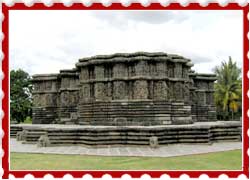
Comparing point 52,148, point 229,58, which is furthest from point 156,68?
point 229,58

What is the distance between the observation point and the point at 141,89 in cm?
1919

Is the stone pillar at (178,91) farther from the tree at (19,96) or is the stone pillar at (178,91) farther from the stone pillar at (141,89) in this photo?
the tree at (19,96)

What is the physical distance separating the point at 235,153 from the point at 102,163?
5000mm

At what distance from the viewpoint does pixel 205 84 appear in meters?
28.1

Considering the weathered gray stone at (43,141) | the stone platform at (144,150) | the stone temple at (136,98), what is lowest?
the stone platform at (144,150)

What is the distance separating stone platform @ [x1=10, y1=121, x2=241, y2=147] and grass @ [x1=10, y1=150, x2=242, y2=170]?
8.88ft

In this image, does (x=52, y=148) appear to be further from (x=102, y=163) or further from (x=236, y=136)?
(x=236, y=136)

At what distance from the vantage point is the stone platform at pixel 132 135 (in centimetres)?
1471

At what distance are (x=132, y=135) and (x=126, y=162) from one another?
4.16m

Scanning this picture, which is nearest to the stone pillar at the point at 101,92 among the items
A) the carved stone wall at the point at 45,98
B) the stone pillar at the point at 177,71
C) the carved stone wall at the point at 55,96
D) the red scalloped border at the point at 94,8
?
the stone pillar at the point at 177,71

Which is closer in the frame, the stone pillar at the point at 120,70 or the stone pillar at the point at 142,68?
the stone pillar at the point at 142,68

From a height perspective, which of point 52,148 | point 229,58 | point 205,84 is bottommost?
point 52,148

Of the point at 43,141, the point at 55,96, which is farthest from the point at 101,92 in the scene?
the point at 55,96

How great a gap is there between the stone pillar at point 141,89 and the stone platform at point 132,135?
3.93 m
